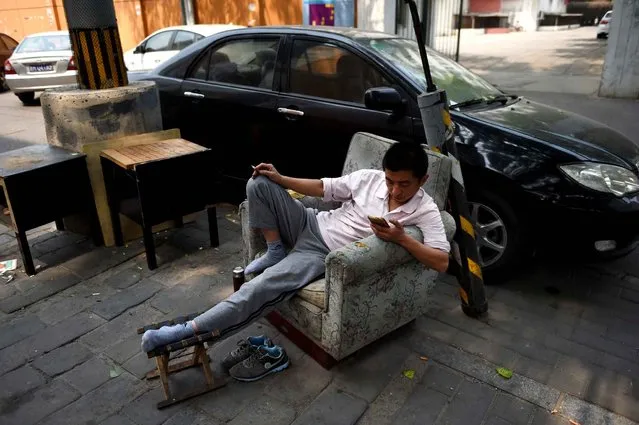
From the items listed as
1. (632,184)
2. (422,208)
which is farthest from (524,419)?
(632,184)

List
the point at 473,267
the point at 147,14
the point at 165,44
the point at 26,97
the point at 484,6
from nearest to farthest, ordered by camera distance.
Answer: the point at 473,267
the point at 165,44
the point at 26,97
the point at 147,14
the point at 484,6

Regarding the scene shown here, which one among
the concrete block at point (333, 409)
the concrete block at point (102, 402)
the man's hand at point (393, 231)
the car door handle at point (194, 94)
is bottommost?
the concrete block at point (333, 409)

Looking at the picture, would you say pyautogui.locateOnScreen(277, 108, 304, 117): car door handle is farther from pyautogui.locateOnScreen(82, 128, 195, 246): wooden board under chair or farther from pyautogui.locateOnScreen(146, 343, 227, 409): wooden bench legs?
pyautogui.locateOnScreen(146, 343, 227, 409): wooden bench legs

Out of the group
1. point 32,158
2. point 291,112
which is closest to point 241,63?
point 291,112

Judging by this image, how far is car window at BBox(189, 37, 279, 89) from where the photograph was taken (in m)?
4.66

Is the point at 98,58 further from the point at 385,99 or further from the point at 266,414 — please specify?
the point at 266,414

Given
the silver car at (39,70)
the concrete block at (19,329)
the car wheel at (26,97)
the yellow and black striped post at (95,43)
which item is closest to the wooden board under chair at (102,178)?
the yellow and black striped post at (95,43)

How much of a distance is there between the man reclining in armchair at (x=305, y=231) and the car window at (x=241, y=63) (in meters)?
1.91

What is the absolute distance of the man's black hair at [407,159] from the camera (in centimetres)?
258

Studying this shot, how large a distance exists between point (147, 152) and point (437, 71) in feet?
8.01

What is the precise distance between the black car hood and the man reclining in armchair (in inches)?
48.8

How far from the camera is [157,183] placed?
3.85 metres

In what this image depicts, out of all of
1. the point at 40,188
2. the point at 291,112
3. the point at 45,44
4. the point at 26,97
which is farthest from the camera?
the point at 26,97

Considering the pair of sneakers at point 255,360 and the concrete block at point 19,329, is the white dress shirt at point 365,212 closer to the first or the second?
the pair of sneakers at point 255,360
